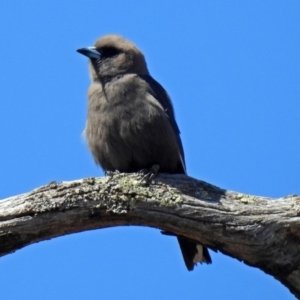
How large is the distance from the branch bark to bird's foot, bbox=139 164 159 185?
0.18 meters

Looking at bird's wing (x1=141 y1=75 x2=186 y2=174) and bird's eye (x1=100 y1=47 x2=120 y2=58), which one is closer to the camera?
bird's wing (x1=141 y1=75 x2=186 y2=174)

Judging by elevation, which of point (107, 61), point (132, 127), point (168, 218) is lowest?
point (168, 218)

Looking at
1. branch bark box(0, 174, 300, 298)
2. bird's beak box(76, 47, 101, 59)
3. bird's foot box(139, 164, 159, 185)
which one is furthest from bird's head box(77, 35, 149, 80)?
branch bark box(0, 174, 300, 298)

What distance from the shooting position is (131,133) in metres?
6.57

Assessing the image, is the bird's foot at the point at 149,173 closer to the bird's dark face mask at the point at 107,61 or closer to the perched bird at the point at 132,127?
the perched bird at the point at 132,127

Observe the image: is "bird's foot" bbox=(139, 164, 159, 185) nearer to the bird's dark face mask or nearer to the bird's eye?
the bird's dark face mask

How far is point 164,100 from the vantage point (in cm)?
711

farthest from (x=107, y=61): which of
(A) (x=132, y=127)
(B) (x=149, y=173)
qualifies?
(B) (x=149, y=173)

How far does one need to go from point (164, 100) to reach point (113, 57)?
0.74 meters

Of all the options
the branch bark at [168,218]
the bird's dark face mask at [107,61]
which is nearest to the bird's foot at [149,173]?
the branch bark at [168,218]

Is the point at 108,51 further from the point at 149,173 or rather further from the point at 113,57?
the point at 149,173

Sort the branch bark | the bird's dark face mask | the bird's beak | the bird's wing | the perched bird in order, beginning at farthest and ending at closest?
the bird's beak, the bird's dark face mask, the bird's wing, the perched bird, the branch bark

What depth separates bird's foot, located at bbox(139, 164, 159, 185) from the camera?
5750mm

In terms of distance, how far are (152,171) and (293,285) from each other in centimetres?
154
